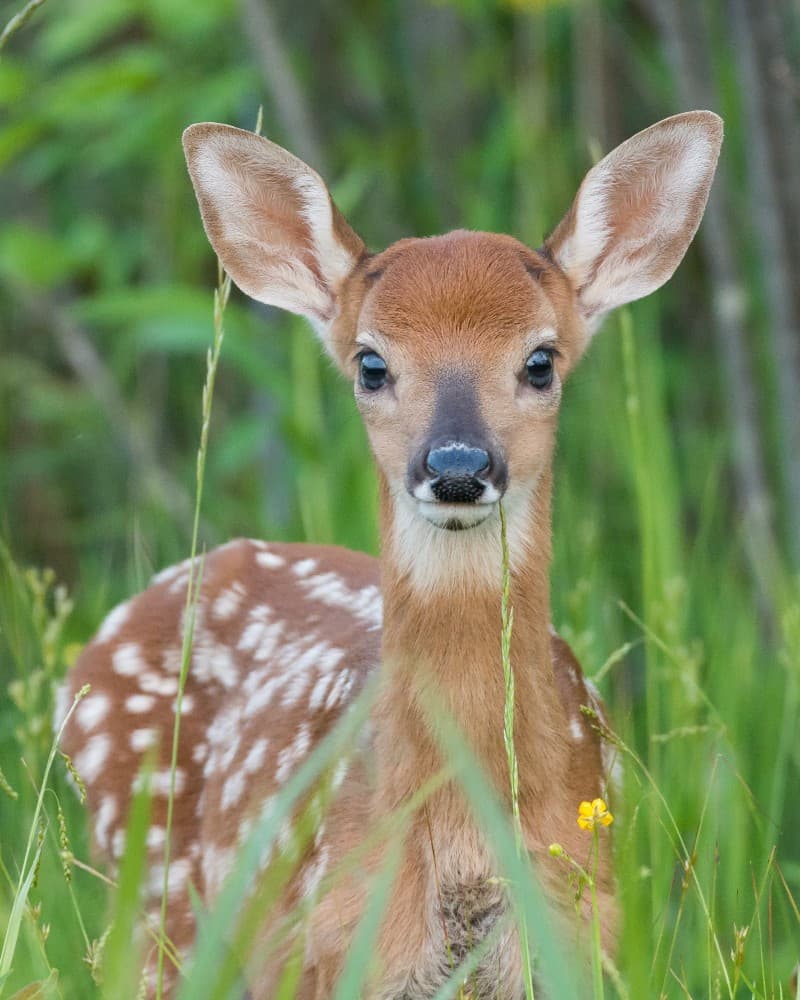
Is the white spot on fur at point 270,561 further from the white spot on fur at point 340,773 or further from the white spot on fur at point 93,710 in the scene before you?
the white spot on fur at point 340,773

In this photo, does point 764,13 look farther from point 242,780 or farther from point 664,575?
point 242,780

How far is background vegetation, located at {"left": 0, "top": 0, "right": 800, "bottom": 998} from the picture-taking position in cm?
347

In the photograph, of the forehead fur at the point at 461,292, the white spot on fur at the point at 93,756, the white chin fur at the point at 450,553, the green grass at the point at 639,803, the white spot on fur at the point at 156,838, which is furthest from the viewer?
the white spot on fur at the point at 93,756

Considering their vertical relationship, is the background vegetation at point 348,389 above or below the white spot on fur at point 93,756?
above

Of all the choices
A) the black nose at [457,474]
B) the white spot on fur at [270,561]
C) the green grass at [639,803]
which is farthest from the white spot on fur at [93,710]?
the black nose at [457,474]

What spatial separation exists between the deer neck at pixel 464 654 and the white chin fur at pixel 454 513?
0.16m

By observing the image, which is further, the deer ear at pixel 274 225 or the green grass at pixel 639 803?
the deer ear at pixel 274 225

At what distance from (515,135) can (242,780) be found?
9.16 feet

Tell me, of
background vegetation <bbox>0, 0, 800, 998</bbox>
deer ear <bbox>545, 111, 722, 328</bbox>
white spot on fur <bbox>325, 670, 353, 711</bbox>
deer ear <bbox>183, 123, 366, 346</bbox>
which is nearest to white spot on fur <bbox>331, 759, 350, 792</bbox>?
Answer: white spot on fur <bbox>325, 670, 353, 711</bbox>

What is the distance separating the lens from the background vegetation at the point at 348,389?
3.47 metres

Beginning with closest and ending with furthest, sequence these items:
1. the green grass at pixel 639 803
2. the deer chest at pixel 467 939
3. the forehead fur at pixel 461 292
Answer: the green grass at pixel 639 803 → the deer chest at pixel 467 939 → the forehead fur at pixel 461 292

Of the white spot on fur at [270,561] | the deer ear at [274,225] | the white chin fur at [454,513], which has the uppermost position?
the deer ear at [274,225]

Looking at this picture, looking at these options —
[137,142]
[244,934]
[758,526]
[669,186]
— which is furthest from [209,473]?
[244,934]

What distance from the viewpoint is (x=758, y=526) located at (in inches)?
193
